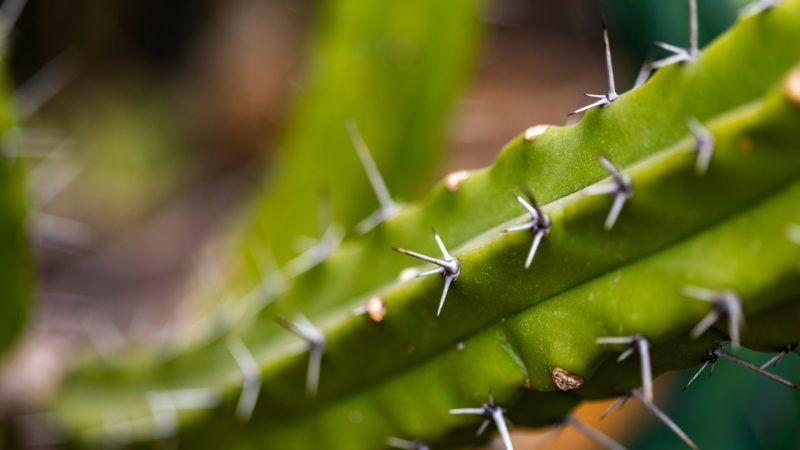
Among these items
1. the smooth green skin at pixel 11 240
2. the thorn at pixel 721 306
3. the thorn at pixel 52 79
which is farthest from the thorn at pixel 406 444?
the thorn at pixel 52 79

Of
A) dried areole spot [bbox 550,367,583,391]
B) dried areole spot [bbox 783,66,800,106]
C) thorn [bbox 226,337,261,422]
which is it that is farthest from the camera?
thorn [bbox 226,337,261,422]

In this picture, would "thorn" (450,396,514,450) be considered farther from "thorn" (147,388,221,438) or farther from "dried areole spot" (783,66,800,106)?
"thorn" (147,388,221,438)

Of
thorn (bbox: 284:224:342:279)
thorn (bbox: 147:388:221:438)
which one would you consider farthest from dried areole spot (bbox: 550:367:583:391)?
thorn (bbox: 147:388:221:438)

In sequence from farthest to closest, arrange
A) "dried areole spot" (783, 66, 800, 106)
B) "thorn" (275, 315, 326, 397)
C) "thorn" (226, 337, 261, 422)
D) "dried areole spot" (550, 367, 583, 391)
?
"thorn" (226, 337, 261, 422)
"thorn" (275, 315, 326, 397)
"dried areole spot" (550, 367, 583, 391)
"dried areole spot" (783, 66, 800, 106)

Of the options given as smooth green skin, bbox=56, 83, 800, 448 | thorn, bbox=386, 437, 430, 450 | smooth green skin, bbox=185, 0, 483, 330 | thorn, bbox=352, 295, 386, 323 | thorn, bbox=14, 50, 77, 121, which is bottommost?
thorn, bbox=386, 437, 430, 450

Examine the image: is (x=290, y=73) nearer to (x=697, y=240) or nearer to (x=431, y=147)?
(x=431, y=147)

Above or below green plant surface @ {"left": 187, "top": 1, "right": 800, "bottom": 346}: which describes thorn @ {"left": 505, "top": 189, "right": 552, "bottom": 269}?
below

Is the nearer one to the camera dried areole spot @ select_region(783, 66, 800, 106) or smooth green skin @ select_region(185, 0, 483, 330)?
dried areole spot @ select_region(783, 66, 800, 106)
